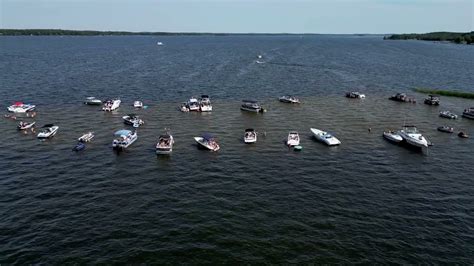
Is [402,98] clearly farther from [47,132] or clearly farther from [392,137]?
[47,132]

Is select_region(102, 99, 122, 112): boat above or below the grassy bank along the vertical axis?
below

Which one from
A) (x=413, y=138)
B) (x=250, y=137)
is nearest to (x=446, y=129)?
(x=413, y=138)

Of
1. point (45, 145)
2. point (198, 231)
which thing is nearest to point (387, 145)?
point (198, 231)

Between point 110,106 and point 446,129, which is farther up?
point 110,106

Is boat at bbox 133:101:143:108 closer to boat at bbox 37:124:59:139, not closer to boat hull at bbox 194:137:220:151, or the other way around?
boat at bbox 37:124:59:139

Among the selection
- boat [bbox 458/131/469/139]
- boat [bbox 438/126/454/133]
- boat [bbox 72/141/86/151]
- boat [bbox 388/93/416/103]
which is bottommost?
boat [bbox 72/141/86/151]

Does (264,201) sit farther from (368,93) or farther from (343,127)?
(368,93)

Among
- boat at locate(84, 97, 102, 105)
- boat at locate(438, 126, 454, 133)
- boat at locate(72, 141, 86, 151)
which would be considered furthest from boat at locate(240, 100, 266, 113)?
boat at locate(72, 141, 86, 151)

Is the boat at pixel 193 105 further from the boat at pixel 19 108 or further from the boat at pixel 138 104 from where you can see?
the boat at pixel 19 108
